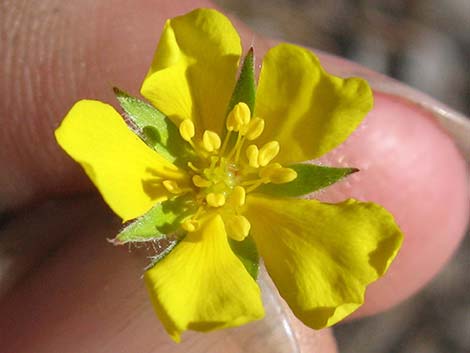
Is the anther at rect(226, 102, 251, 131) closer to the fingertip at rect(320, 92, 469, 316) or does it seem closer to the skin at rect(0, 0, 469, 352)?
the skin at rect(0, 0, 469, 352)

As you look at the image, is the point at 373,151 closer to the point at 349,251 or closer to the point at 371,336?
the point at 349,251

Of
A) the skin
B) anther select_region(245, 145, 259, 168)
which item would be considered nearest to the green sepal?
anther select_region(245, 145, 259, 168)

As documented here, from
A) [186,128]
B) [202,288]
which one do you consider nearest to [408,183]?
[186,128]

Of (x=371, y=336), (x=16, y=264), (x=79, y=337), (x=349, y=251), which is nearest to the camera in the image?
(x=349, y=251)

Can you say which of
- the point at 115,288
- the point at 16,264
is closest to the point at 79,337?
the point at 115,288

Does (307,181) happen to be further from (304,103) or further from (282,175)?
(304,103)

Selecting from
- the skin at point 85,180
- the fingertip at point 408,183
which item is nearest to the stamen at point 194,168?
Answer: the skin at point 85,180
